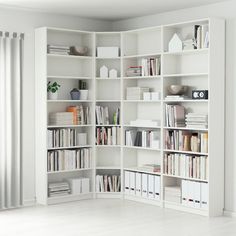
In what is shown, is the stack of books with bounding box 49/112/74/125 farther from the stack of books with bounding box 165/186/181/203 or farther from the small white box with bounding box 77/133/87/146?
the stack of books with bounding box 165/186/181/203

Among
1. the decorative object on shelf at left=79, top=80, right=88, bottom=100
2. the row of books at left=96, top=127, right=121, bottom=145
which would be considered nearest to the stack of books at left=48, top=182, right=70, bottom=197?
the row of books at left=96, top=127, right=121, bottom=145

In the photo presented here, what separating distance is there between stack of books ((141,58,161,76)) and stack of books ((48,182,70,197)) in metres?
1.84

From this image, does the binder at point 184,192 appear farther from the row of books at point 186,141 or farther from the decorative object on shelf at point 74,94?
the decorative object on shelf at point 74,94

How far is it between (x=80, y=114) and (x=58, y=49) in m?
0.93

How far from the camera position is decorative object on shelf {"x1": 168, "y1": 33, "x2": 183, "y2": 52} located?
6.41 meters

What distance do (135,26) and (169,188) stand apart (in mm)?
2364

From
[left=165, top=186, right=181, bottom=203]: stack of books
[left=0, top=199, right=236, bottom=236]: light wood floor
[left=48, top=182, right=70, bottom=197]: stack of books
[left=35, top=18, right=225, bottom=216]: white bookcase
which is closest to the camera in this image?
[left=0, top=199, right=236, bottom=236]: light wood floor

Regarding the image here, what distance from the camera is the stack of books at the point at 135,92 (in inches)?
274

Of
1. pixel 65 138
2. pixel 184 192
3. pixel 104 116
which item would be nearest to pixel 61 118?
pixel 65 138

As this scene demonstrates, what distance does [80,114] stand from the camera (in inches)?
279

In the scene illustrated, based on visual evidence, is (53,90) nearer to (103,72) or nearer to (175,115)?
(103,72)

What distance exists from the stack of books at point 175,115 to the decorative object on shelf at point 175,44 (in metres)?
0.71

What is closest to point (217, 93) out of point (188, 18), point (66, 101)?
point (188, 18)

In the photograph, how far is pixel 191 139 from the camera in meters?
6.29
